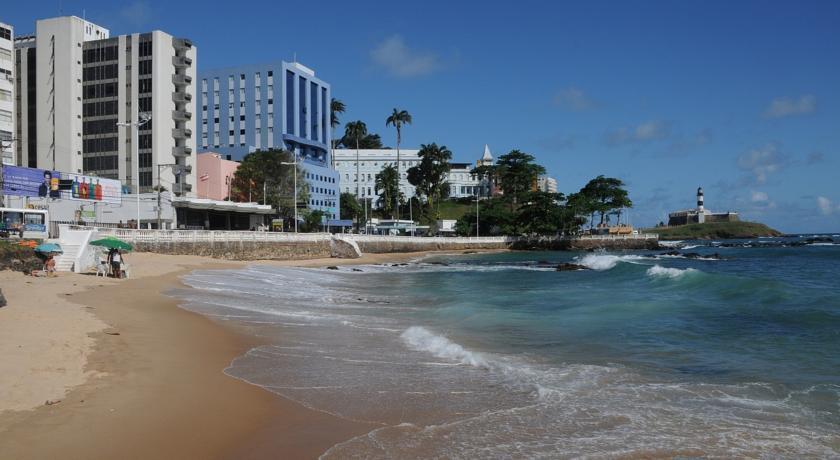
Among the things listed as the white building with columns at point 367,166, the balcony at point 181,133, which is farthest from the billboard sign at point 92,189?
the white building with columns at point 367,166

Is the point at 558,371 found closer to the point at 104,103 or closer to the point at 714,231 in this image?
the point at 104,103

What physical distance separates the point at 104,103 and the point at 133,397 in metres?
77.6

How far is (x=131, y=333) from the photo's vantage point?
502 inches

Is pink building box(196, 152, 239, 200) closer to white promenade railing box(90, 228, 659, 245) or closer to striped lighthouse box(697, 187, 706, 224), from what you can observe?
white promenade railing box(90, 228, 659, 245)

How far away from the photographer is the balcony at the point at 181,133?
246 ft

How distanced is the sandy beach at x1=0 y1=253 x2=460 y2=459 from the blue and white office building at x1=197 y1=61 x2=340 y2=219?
262ft

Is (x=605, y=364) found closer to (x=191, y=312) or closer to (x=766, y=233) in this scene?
(x=191, y=312)

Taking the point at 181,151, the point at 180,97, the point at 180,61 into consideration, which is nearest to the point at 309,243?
the point at 181,151

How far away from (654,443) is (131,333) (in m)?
10.2

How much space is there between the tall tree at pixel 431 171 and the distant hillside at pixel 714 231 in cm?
7459

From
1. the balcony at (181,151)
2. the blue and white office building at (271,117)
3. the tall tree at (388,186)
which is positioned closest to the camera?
the balcony at (181,151)

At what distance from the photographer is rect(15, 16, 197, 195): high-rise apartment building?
73.4 m

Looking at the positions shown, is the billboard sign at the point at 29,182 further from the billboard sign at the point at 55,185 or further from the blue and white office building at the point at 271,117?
the blue and white office building at the point at 271,117

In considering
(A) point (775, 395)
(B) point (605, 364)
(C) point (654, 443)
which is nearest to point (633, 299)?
(B) point (605, 364)
